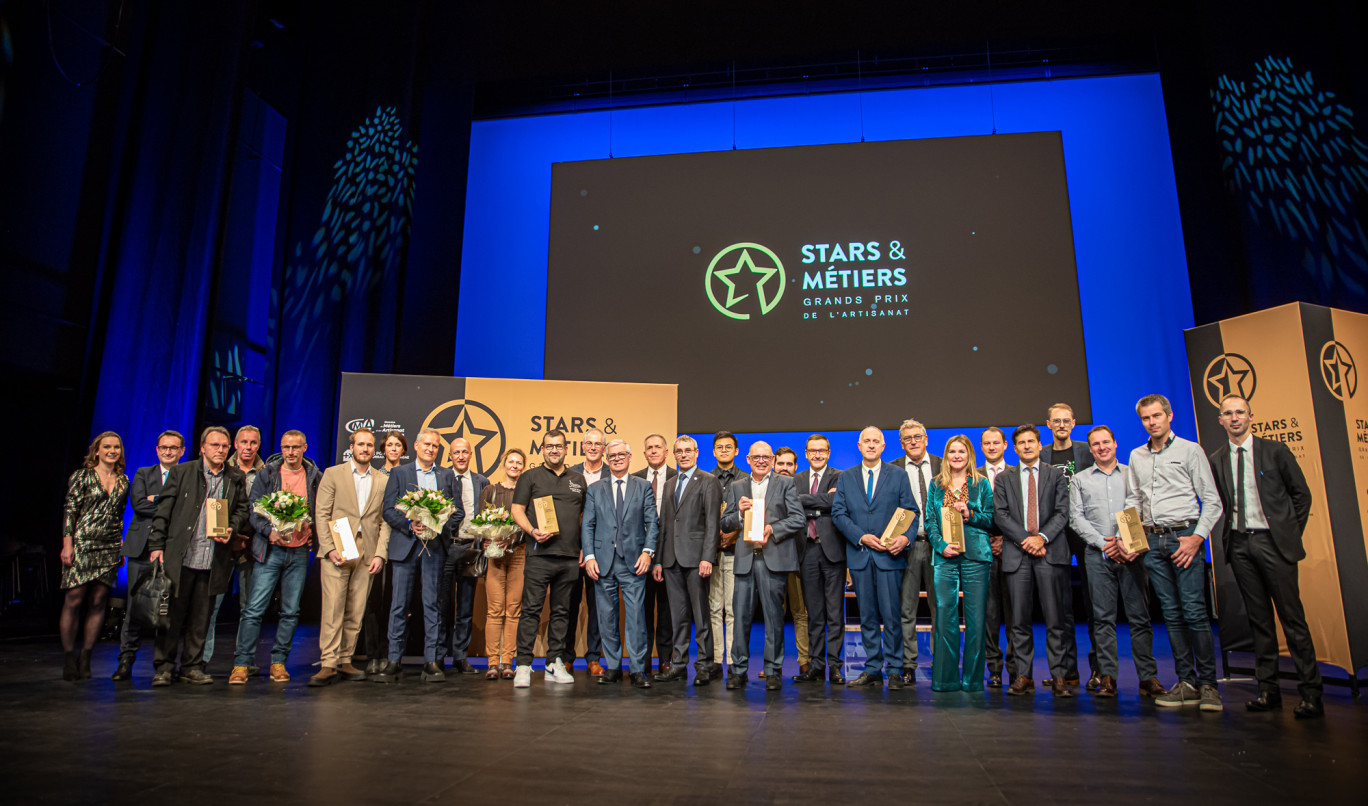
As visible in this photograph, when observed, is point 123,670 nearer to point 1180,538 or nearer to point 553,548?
point 553,548

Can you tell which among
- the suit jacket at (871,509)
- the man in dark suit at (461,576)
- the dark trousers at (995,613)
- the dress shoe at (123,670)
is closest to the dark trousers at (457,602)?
the man in dark suit at (461,576)

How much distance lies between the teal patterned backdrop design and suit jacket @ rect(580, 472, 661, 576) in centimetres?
648

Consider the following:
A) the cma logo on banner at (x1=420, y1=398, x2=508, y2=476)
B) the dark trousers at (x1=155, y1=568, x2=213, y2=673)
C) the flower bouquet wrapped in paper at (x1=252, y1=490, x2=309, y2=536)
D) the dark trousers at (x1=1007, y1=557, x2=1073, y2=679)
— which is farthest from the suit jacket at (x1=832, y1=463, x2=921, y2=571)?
the dark trousers at (x1=155, y1=568, x2=213, y2=673)

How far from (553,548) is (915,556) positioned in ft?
7.27

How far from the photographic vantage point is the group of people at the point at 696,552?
13.9ft

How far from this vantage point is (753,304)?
840cm

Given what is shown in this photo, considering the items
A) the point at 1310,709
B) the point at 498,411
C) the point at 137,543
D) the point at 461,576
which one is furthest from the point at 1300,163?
the point at 137,543

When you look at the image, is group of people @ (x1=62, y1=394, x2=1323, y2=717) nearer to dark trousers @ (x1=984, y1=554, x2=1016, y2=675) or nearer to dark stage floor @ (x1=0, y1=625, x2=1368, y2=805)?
dark trousers @ (x1=984, y1=554, x2=1016, y2=675)

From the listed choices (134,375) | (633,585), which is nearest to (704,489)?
(633,585)

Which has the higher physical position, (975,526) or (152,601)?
(975,526)

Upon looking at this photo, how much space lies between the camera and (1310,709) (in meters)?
3.51

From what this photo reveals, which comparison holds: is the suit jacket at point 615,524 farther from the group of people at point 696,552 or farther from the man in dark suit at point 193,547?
the man in dark suit at point 193,547

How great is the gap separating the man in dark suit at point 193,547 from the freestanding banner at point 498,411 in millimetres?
1162

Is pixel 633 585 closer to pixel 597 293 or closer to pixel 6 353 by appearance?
pixel 597 293
